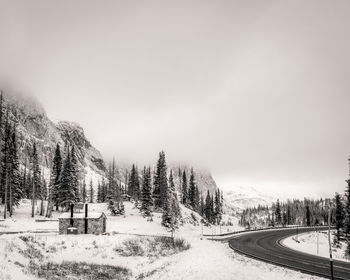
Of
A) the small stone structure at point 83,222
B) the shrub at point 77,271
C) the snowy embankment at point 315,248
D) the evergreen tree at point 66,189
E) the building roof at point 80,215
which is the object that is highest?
the evergreen tree at point 66,189

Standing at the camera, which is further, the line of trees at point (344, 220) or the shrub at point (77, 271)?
the line of trees at point (344, 220)

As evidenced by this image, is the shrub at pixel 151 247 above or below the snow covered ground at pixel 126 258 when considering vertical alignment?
below

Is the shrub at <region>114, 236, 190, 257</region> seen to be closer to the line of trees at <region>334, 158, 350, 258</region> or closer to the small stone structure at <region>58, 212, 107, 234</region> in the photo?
the small stone structure at <region>58, 212, 107, 234</region>

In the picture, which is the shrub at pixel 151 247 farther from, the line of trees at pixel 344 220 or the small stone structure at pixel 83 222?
the line of trees at pixel 344 220

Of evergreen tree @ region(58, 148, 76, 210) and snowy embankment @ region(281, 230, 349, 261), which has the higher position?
evergreen tree @ region(58, 148, 76, 210)

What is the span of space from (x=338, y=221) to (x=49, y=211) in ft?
201

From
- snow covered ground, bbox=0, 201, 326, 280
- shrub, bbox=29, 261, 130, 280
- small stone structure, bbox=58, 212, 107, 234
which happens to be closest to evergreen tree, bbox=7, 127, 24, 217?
snow covered ground, bbox=0, 201, 326, 280

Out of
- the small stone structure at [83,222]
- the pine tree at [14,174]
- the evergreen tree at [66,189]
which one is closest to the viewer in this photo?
the small stone structure at [83,222]

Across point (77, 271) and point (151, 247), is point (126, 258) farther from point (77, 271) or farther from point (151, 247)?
point (77, 271)

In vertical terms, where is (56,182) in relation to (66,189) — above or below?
above

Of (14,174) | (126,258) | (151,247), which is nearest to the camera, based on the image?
(126,258)

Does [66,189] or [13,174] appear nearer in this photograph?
[13,174]

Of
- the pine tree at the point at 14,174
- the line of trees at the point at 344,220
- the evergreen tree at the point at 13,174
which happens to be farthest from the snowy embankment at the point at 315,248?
the pine tree at the point at 14,174

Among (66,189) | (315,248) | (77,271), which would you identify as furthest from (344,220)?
(66,189)
